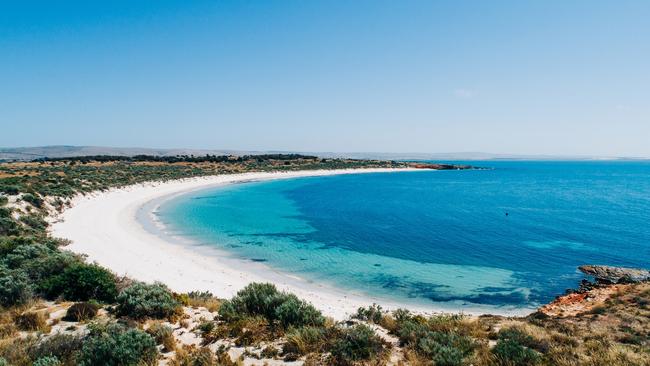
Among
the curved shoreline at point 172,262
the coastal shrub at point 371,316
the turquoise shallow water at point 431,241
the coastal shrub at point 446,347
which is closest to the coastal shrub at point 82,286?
the curved shoreline at point 172,262

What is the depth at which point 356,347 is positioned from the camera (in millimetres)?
8438

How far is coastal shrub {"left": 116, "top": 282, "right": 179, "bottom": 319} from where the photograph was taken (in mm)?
10852

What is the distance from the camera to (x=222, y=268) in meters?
23.9

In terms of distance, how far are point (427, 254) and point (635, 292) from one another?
13094 mm

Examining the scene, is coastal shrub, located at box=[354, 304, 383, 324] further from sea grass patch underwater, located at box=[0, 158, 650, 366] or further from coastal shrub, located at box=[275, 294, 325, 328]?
coastal shrub, located at box=[275, 294, 325, 328]

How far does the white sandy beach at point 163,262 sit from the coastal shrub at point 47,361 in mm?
10265

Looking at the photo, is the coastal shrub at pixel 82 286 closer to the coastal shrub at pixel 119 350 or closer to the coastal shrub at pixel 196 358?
the coastal shrub at pixel 119 350

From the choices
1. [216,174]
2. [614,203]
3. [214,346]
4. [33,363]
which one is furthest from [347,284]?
[216,174]

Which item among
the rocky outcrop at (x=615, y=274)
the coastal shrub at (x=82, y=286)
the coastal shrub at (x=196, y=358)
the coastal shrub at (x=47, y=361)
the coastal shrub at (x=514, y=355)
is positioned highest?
the coastal shrub at (x=514, y=355)

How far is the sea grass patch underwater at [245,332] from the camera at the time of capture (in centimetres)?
805

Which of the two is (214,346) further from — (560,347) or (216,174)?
(216,174)

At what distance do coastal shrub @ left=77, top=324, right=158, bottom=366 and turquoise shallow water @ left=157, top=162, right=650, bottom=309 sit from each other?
14166 millimetres

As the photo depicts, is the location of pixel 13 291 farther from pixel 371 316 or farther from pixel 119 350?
pixel 371 316

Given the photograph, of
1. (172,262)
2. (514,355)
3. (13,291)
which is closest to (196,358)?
(514,355)
